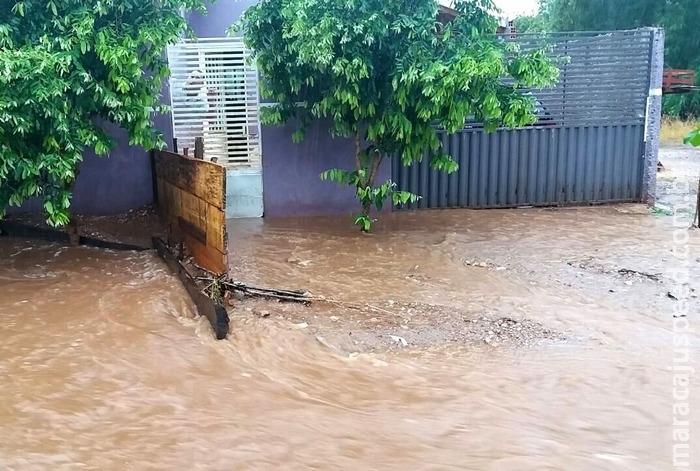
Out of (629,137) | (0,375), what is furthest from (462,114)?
(0,375)

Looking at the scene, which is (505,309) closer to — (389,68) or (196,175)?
(196,175)

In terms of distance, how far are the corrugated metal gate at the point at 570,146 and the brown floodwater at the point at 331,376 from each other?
109 inches

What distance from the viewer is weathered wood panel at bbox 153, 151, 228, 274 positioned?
611 centimetres

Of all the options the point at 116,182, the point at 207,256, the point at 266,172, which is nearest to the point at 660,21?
the point at 266,172

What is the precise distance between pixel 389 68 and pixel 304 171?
250 centimetres

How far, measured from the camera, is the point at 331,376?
182 inches

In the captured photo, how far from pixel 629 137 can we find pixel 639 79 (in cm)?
90

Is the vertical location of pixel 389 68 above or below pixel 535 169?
above

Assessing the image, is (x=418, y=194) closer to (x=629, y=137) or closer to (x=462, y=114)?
(x=462, y=114)

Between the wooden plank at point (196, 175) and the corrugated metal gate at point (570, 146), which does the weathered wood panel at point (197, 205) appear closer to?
the wooden plank at point (196, 175)

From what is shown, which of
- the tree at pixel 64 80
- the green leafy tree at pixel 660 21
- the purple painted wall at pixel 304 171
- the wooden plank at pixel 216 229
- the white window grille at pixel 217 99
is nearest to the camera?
the tree at pixel 64 80

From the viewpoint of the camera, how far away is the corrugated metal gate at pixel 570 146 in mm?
10156

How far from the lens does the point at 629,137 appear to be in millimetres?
10492

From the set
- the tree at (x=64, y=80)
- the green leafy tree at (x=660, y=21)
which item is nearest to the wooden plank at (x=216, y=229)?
the tree at (x=64, y=80)
